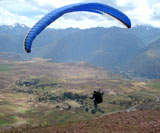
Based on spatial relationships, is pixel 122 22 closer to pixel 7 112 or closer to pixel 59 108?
pixel 7 112

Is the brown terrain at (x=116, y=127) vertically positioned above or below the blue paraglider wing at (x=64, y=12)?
below

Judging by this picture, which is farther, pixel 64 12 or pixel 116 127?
pixel 116 127

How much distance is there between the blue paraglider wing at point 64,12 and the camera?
67.6 ft

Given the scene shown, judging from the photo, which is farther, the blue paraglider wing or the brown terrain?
the brown terrain

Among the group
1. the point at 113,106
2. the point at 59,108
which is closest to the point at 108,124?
the point at 59,108

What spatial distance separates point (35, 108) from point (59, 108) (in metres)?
17.3

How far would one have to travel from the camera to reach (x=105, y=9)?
999 inches

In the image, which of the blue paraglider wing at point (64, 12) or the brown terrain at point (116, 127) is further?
the brown terrain at point (116, 127)

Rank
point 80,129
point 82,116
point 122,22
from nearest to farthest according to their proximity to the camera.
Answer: point 122,22 → point 80,129 → point 82,116

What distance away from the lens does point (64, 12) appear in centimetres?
2258

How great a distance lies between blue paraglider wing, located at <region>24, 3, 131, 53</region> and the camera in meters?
20.6

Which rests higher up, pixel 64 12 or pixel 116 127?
pixel 64 12

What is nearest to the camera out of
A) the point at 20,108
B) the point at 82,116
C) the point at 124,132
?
→ the point at 124,132

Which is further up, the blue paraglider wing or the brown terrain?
the blue paraglider wing
